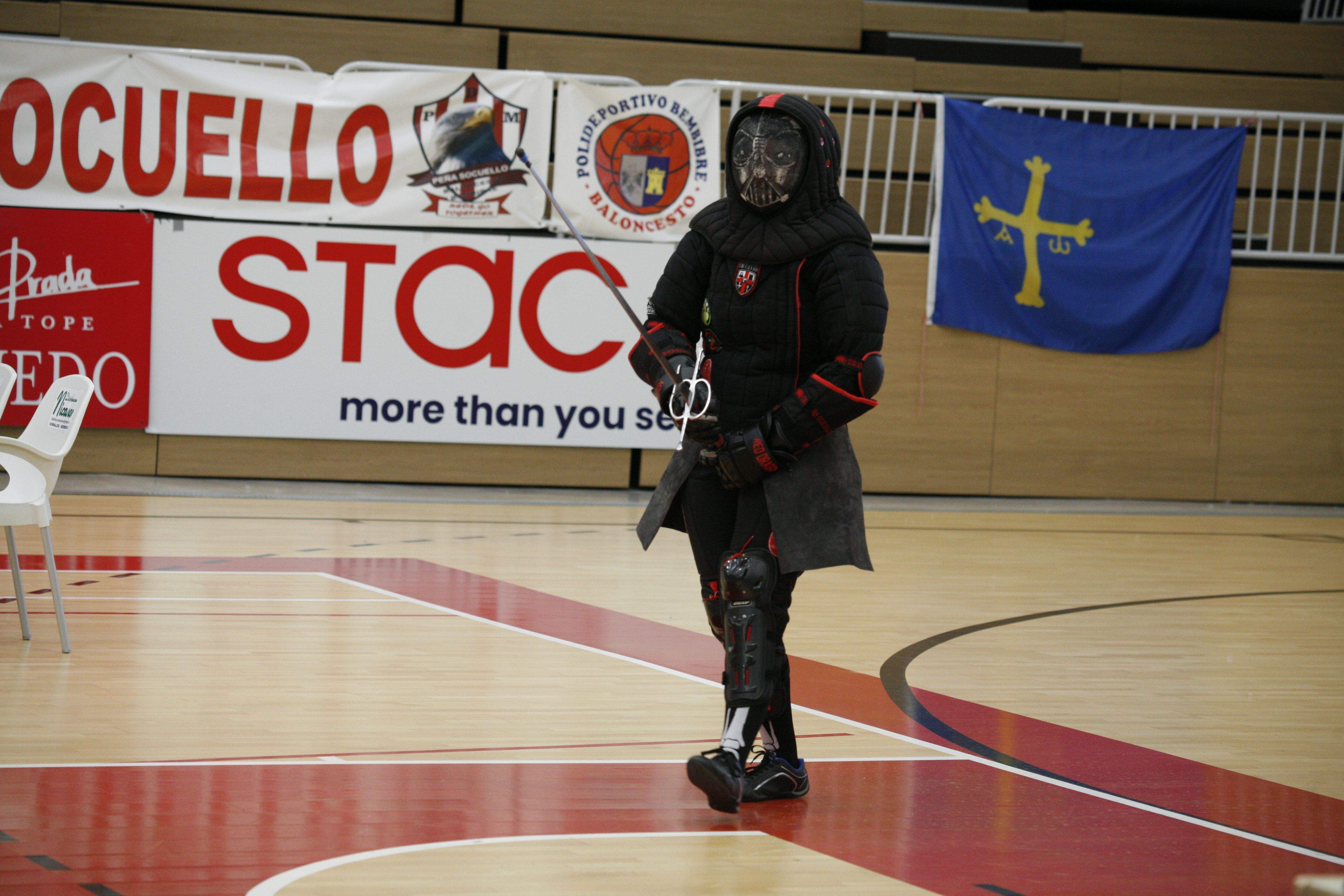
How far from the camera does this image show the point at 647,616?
5840 mm

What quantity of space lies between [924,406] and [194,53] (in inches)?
210

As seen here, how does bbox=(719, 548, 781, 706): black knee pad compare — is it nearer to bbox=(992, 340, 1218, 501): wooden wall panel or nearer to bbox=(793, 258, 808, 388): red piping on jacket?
bbox=(793, 258, 808, 388): red piping on jacket

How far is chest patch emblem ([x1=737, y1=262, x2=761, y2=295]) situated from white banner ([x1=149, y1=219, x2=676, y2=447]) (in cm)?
581

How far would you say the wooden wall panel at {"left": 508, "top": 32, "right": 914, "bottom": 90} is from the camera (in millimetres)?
10281

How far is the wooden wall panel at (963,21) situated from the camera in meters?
11.3

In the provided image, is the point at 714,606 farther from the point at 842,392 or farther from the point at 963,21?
the point at 963,21

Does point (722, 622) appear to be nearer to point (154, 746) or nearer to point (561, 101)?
point (154, 746)

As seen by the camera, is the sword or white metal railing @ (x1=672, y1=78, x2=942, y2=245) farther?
white metal railing @ (x1=672, y1=78, x2=942, y2=245)

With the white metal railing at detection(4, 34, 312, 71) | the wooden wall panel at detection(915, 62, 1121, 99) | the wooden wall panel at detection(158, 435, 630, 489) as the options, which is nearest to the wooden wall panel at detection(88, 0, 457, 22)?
the white metal railing at detection(4, 34, 312, 71)

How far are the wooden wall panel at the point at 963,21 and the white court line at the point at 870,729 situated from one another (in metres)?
7.07

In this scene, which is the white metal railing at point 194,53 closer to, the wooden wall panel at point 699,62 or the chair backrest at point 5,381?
the wooden wall panel at point 699,62

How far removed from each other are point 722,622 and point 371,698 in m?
1.36

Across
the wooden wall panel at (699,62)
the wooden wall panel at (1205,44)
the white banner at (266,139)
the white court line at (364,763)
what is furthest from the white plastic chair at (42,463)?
the wooden wall panel at (1205,44)

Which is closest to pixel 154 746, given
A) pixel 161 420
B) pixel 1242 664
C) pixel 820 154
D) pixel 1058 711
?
pixel 820 154
